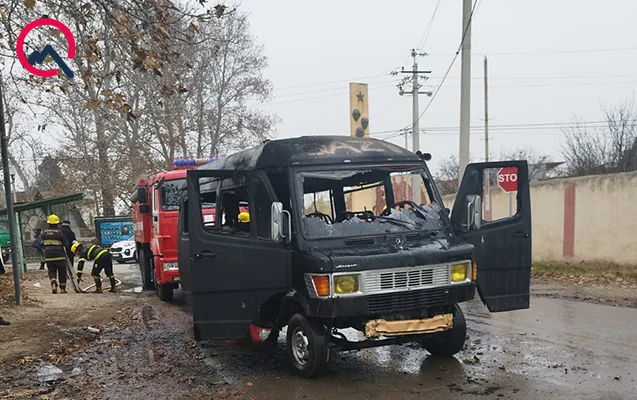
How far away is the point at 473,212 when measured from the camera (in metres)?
6.50

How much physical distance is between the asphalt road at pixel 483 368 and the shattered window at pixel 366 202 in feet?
4.67

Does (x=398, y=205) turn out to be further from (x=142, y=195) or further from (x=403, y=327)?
(x=142, y=195)

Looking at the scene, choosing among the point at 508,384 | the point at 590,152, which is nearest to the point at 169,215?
the point at 508,384

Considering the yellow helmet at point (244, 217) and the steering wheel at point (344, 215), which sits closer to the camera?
the steering wheel at point (344, 215)

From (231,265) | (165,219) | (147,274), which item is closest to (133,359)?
(231,265)

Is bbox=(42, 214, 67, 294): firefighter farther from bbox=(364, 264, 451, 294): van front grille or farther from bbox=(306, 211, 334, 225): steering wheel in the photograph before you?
bbox=(364, 264, 451, 294): van front grille

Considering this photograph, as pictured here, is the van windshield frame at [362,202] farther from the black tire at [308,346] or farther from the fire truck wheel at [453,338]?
the fire truck wheel at [453,338]

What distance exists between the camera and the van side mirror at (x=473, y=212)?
6492mm

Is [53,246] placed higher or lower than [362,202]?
lower

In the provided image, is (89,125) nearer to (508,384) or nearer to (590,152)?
(590,152)

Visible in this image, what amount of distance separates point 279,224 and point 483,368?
2.52 meters

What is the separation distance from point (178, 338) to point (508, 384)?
463 cm

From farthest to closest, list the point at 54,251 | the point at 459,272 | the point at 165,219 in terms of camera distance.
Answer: the point at 54,251 → the point at 165,219 → the point at 459,272

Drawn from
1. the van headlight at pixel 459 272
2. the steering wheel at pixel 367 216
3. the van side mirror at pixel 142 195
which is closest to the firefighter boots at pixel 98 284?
the van side mirror at pixel 142 195
